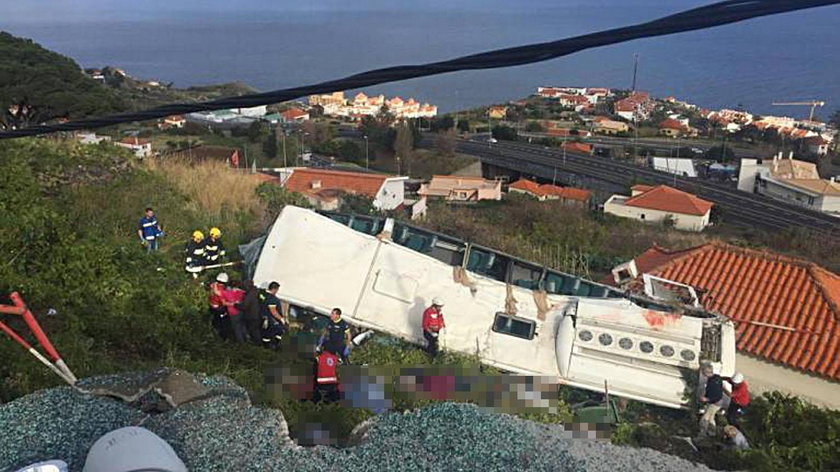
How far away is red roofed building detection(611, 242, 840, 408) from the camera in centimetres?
982

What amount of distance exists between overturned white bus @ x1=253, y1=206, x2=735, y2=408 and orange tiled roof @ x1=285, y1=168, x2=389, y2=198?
46.7 feet

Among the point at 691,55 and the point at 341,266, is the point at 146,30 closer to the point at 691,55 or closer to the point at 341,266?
the point at 691,55

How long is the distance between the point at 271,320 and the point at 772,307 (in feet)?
27.7

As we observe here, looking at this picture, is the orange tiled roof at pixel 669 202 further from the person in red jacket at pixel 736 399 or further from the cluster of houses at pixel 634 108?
the cluster of houses at pixel 634 108

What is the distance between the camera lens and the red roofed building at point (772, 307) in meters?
9.82

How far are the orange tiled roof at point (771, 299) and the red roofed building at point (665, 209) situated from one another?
24.6 metres

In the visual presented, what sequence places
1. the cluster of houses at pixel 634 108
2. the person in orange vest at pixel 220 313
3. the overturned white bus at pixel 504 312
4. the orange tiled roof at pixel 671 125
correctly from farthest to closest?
the cluster of houses at pixel 634 108 < the orange tiled roof at pixel 671 125 < the overturned white bus at pixel 504 312 < the person in orange vest at pixel 220 313

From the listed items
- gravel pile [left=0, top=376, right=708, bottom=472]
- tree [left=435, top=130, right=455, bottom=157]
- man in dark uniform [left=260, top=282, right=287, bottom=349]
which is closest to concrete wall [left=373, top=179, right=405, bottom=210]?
man in dark uniform [left=260, top=282, right=287, bottom=349]

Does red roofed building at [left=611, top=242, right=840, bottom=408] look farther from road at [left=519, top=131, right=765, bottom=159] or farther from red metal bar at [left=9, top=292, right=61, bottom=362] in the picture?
road at [left=519, top=131, right=765, bottom=159]

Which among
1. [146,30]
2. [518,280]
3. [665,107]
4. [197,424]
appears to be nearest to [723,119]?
[665,107]

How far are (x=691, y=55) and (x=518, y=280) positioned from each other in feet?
546

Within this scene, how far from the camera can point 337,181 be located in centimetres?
2541

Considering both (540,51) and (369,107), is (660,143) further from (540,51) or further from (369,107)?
(540,51)

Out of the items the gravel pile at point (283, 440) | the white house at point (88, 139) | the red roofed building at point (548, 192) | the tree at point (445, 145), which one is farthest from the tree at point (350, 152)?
the gravel pile at point (283, 440)
